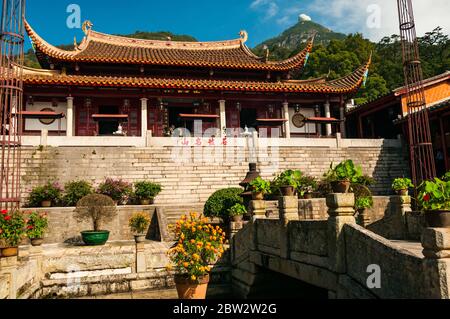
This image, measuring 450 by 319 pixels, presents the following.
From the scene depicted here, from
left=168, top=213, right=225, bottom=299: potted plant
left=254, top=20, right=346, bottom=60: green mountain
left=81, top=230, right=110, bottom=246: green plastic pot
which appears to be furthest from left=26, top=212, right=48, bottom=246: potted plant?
left=254, top=20, right=346, bottom=60: green mountain

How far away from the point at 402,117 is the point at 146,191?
42.5 ft

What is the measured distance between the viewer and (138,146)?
15672 mm

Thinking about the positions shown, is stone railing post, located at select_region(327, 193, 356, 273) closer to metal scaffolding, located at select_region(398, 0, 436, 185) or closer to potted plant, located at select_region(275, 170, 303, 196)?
potted plant, located at select_region(275, 170, 303, 196)

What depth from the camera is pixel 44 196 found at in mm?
12859

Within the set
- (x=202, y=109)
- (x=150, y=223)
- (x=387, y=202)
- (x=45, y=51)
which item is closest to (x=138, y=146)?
(x=150, y=223)

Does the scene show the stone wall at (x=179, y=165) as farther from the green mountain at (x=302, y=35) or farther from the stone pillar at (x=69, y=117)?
the green mountain at (x=302, y=35)

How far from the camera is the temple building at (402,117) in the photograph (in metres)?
16.7

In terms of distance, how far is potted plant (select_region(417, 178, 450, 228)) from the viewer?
336 centimetres

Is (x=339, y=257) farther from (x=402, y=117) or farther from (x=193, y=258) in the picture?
(x=402, y=117)

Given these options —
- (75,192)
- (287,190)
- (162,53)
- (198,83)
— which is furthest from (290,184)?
(162,53)

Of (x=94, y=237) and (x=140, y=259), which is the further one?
(x=94, y=237)

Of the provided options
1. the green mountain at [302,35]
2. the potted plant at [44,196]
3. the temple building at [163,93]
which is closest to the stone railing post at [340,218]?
the potted plant at [44,196]

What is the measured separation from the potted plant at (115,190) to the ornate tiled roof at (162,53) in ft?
26.6

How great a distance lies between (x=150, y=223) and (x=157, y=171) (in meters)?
3.10
